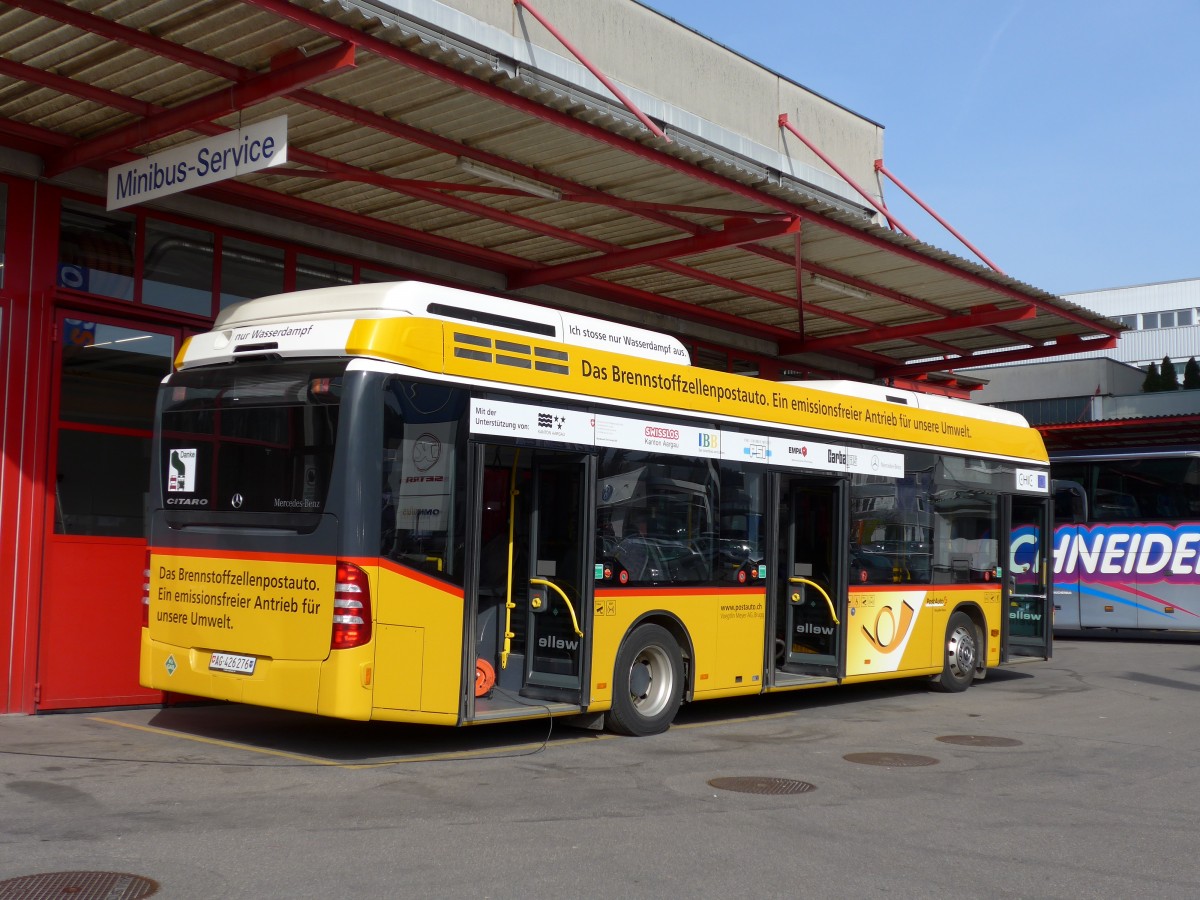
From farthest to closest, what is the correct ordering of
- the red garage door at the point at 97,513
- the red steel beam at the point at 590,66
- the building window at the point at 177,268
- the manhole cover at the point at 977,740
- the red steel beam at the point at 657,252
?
the red steel beam at the point at 590,66
the red steel beam at the point at 657,252
the building window at the point at 177,268
the red garage door at the point at 97,513
the manhole cover at the point at 977,740

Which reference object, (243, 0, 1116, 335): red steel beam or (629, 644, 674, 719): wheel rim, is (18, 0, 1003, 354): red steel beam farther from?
(629, 644, 674, 719): wheel rim

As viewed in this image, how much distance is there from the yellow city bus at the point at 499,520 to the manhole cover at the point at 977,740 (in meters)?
1.79

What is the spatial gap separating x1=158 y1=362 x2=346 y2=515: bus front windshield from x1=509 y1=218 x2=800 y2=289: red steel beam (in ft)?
19.3

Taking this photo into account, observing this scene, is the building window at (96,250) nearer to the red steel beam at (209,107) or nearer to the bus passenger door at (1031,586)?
the red steel beam at (209,107)

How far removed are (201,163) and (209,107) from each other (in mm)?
477

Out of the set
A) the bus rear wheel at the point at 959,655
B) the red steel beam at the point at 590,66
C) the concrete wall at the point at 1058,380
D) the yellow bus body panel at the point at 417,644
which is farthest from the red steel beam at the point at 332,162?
the concrete wall at the point at 1058,380

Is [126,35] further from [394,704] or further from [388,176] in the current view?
[394,704]

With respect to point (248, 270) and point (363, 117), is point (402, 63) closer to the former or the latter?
point (363, 117)

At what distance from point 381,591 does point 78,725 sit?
12.3 feet

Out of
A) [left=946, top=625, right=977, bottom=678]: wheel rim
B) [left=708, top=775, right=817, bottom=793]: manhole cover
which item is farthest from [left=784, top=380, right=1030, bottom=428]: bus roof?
[left=708, top=775, right=817, bottom=793]: manhole cover

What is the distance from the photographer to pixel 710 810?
787cm

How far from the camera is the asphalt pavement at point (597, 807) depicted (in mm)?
6125

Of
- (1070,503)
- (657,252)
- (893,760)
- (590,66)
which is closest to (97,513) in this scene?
(657,252)

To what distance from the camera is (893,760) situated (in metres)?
10.1
